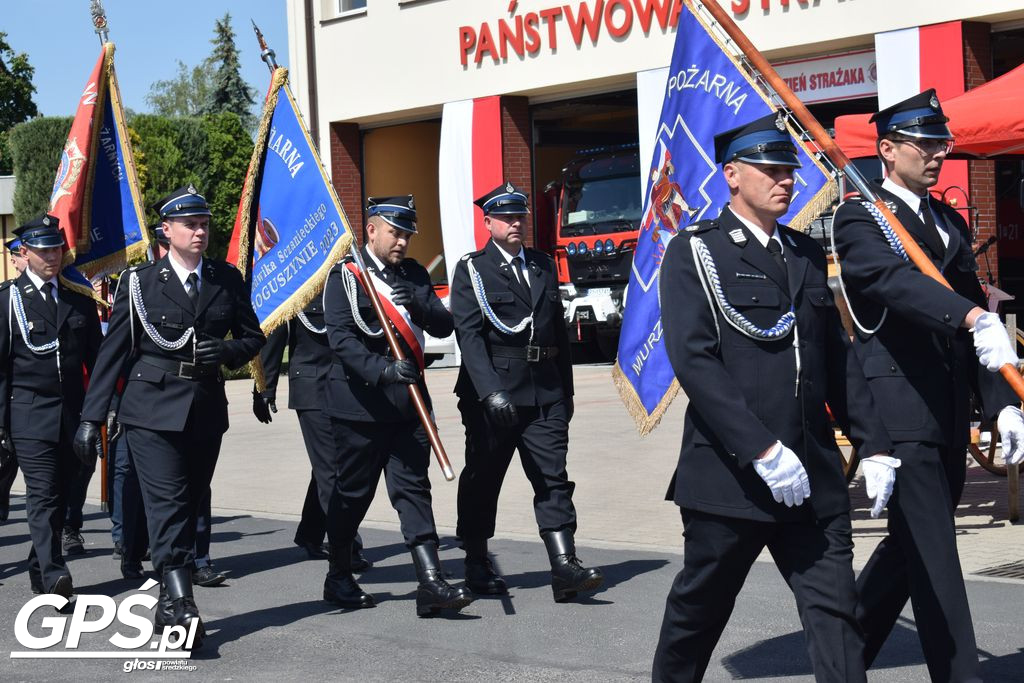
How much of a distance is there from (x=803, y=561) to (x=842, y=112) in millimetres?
19560

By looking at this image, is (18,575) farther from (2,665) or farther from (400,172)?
(400,172)

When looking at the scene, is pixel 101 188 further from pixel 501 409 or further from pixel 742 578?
pixel 742 578

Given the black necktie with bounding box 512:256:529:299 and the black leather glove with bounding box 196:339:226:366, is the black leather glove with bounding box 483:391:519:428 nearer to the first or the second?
the black necktie with bounding box 512:256:529:299

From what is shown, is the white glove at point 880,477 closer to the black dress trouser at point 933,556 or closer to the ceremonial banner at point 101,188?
the black dress trouser at point 933,556

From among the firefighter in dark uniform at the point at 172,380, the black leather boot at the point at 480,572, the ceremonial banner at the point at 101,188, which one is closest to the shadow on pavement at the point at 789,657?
the black leather boot at the point at 480,572

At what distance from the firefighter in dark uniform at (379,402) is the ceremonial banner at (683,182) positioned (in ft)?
3.17

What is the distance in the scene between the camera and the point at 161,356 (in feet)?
22.9

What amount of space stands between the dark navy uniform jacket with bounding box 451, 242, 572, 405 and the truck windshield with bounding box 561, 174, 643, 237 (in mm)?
15241

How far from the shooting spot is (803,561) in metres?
4.51

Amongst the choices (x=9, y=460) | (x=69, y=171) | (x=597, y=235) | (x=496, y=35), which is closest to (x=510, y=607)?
(x=9, y=460)

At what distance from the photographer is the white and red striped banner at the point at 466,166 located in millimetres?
→ 26094

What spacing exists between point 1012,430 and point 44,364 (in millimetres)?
5133

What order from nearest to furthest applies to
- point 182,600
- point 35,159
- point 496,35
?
point 182,600, point 496,35, point 35,159

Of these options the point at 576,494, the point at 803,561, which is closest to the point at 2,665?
the point at 803,561
